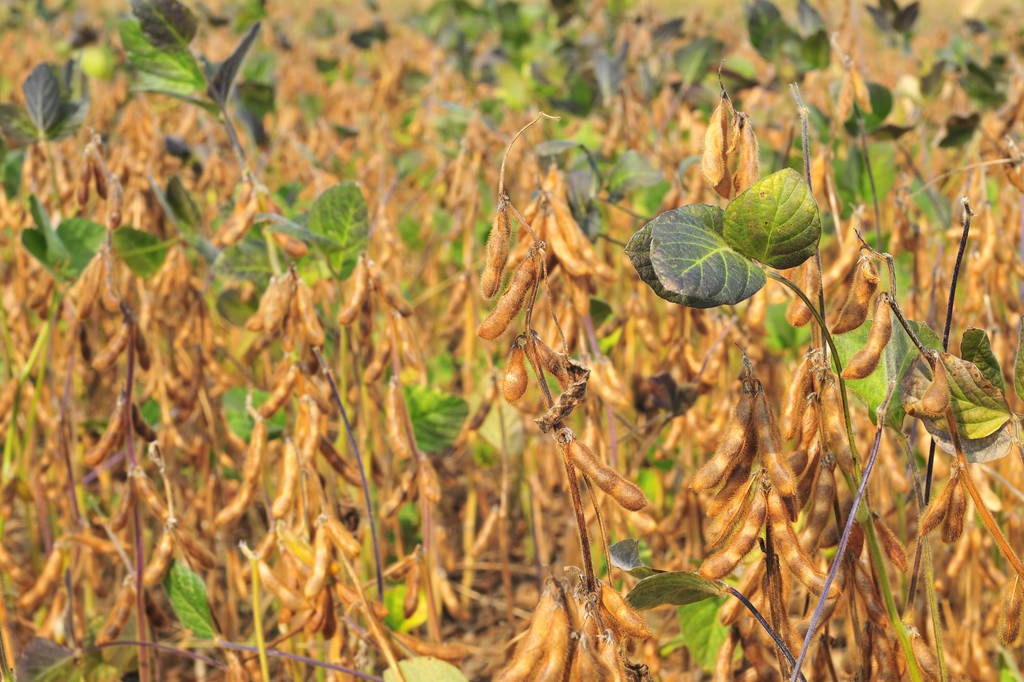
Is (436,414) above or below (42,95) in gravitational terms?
below

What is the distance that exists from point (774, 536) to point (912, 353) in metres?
0.22

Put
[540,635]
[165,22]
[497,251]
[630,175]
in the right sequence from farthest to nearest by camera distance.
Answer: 1. [630,175]
2. [165,22]
3. [497,251]
4. [540,635]

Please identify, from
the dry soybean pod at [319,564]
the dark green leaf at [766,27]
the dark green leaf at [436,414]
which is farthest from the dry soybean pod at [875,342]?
the dark green leaf at [766,27]

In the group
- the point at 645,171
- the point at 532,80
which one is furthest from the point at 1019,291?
the point at 532,80

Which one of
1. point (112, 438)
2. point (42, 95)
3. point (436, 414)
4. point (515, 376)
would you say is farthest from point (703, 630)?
point (42, 95)

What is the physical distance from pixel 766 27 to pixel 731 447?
60.1 inches

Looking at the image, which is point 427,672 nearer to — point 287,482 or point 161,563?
point 287,482

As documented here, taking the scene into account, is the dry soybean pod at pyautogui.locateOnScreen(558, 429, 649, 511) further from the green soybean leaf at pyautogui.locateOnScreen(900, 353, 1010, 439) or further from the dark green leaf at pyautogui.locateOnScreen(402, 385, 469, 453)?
the dark green leaf at pyautogui.locateOnScreen(402, 385, 469, 453)

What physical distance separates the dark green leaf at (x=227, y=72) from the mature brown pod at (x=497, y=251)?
2.46 feet

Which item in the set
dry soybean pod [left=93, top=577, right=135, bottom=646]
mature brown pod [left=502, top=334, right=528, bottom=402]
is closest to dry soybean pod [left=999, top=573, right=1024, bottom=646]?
mature brown pod [left=502, top=334, right=528, bottom=402]

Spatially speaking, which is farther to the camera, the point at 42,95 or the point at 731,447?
the point at 42,95

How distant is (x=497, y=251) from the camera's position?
0.86 m

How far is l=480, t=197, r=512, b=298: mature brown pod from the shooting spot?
0.85 metres

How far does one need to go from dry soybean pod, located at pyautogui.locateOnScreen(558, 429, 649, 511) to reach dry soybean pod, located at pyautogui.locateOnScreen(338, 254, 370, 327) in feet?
1.90
